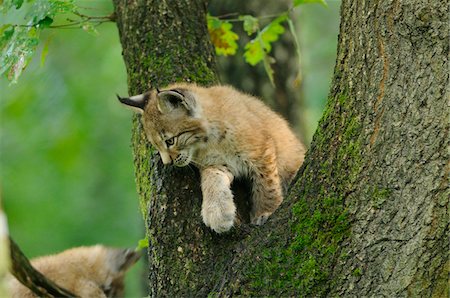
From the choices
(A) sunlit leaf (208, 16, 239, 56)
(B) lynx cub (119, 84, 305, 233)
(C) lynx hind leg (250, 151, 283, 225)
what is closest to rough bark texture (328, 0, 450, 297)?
(C) lynx hind leg (250, 151, 283, 225)

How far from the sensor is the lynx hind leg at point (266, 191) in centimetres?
533

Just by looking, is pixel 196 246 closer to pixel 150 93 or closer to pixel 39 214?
pixel 150 93

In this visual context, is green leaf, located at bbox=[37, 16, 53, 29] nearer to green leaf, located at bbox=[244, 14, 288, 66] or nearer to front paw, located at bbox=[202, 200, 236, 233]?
front paw, located at bbox=[202, 200, 236, 233]

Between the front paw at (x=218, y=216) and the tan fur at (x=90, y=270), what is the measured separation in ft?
7.24

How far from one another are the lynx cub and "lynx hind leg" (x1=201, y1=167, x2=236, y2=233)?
22 millimetres

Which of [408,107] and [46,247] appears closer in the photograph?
[408,107]

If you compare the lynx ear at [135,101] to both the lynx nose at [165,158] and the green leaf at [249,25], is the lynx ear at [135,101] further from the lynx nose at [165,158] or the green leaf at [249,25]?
the green leaf at [249,25]

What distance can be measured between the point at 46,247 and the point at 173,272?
30.9 ft

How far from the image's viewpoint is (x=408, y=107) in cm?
403

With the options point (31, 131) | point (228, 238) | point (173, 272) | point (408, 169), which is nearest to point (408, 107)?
point (408, 169)

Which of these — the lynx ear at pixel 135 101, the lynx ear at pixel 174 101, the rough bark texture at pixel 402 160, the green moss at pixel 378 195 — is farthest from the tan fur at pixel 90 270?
the green moss at pixel 378 195

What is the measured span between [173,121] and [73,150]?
759 cm

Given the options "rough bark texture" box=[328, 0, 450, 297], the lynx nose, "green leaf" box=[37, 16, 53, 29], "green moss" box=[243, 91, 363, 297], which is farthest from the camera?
the lynx nose

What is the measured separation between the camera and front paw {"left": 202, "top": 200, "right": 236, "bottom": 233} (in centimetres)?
455
